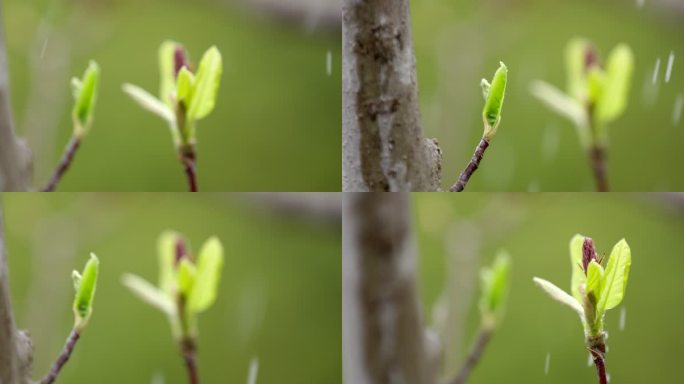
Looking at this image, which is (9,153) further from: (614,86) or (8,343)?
(614,86)

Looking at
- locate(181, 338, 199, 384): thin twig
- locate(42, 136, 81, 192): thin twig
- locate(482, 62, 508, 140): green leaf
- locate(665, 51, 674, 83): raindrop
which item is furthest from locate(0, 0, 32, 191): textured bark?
locate(665, 51, 674, 83): raindrop

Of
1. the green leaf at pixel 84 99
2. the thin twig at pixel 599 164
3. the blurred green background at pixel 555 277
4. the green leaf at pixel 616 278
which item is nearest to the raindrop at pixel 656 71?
the blurred green background at pixel 555 277

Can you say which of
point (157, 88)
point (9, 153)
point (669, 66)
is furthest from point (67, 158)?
point (669, 66)

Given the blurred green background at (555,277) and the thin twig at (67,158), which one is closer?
the thin twig at (67,158)

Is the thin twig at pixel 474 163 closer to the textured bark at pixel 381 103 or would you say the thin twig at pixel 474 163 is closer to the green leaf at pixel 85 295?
the textured bark at pixel 381 103

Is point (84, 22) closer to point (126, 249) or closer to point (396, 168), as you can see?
point (126, 249)

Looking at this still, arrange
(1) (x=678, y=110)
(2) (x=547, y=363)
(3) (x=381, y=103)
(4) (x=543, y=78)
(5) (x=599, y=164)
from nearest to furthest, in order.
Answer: (3) (x=381, y=103) < (5) (x=599, y=164) < (2) (x=547, y=363) < (1) (x=678, y=110) < (4) (x=543, y=78)
